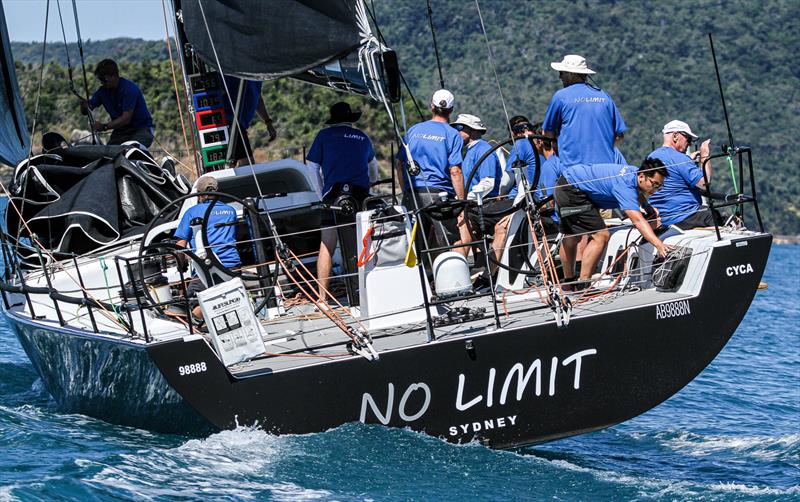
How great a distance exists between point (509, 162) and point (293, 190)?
62.7 inches

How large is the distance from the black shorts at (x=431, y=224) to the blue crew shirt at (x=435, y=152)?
56mm

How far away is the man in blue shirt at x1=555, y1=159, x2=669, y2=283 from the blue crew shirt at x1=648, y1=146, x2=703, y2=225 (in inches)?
30.2

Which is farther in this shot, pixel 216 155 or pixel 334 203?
pixel 216 155

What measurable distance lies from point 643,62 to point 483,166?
6417cm

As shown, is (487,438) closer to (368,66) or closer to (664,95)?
(368,66)

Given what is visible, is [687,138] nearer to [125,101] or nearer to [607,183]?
[607,183]

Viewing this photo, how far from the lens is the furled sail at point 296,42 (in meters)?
7.34

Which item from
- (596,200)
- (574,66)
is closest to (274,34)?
(574,66)

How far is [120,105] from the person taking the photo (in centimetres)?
1095

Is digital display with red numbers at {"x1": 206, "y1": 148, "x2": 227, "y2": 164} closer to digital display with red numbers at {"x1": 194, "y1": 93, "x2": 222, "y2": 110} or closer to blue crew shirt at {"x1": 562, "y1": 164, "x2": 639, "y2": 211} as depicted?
digital display with red numbers at {"x1": 194, "y1": 93, "x2": 222, "y2": 110}

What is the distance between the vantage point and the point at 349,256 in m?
7.88

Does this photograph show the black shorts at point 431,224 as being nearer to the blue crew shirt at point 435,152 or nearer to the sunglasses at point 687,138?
the blue crew shirt at point 435,152

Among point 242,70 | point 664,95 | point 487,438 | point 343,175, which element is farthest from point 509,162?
point 664,95

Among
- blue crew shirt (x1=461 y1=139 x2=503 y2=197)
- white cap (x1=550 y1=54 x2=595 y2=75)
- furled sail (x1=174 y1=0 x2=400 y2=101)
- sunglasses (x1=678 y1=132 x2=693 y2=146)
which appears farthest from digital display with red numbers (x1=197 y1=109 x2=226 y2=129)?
sunglasses (x1=678 y1=132 x2=693 y2=146)
